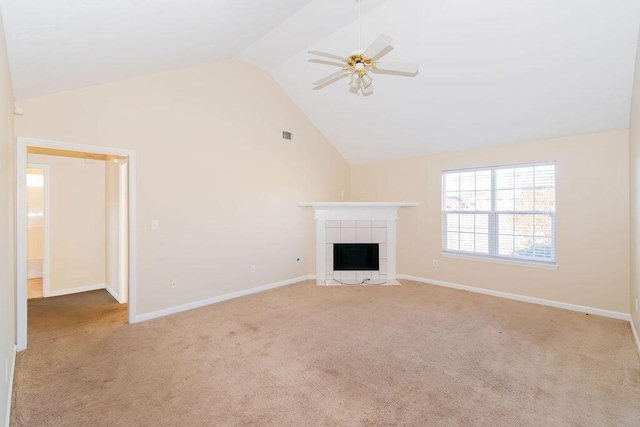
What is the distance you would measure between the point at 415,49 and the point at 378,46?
1530 millimetres

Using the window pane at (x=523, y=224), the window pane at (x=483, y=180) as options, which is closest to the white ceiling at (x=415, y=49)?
the window pane at (x=483, y=180)

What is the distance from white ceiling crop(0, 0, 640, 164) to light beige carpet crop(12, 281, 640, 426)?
7.86 ft

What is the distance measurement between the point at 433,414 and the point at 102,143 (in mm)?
4004

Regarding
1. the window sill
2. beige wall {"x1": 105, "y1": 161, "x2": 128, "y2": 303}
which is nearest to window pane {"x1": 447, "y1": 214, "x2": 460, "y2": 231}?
the window sill

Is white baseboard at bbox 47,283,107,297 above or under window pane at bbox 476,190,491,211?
under

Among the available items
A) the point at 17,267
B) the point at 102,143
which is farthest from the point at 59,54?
the point at 17,267

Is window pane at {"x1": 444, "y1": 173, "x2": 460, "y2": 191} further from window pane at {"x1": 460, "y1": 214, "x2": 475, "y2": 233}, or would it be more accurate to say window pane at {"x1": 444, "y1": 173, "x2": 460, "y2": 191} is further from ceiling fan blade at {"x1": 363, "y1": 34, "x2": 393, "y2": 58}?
ceiling fan blade at {"x1": 363, "y1": 34, "x2": 393, "y2": 58}

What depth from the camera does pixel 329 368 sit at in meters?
2.59

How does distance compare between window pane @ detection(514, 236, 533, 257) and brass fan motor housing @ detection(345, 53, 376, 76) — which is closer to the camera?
brass fan motor housing @ detection(345, 53, 376, 76)

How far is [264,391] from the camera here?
227cm

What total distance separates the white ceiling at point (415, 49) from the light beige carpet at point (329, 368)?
7.86 feet

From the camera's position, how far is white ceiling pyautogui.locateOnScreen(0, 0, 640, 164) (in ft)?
7.03

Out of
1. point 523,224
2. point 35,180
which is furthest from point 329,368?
point 35,180

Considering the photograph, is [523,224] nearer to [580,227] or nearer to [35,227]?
[580,227]
